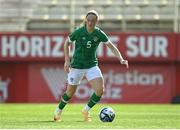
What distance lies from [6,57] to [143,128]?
1768cm

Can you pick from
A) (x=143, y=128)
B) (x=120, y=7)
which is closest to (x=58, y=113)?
(x=143, y=128)

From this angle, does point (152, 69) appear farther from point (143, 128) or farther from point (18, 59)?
point (143, 128)

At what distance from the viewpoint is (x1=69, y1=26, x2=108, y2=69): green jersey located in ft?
42.8

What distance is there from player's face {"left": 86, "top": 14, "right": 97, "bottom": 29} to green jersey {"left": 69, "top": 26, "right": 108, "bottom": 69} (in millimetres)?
191

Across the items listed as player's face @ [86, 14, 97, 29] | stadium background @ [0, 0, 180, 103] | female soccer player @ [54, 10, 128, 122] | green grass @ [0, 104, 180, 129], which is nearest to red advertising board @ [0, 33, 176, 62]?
stadium background @ [0, 0, 180, 103]

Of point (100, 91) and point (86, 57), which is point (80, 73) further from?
point (100, 91)

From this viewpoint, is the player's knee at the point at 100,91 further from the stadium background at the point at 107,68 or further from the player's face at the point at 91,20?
the stadium background at the point at 107,68

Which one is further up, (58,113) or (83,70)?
(83,70)

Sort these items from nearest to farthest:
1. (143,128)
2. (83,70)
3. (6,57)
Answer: (143,128), (83,70), (6,57)

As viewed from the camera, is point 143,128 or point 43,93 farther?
point 43,93

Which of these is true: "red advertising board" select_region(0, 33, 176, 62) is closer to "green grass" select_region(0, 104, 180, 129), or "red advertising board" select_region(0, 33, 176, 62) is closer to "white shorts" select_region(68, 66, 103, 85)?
"green grass" select_region(0, 104, 180, 129)

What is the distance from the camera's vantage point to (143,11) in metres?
30.8

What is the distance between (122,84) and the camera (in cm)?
2859

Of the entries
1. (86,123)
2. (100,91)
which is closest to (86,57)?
(100,91)
